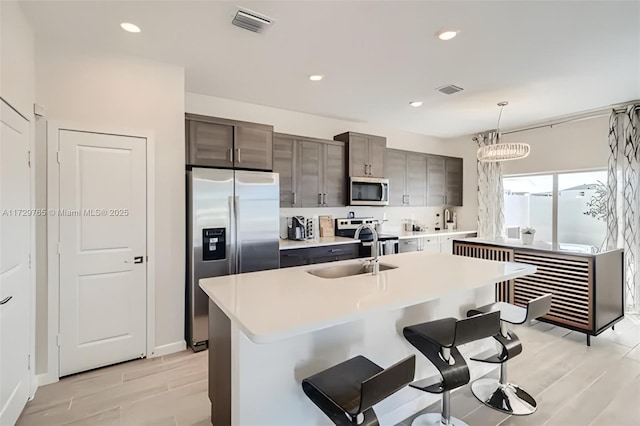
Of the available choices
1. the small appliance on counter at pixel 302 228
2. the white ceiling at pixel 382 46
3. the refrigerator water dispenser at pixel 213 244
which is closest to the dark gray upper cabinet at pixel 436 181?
the white ceiling at pixel 382 46

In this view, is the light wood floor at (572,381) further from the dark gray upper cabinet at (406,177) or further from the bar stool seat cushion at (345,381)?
the dark gray upper cabinet at (406,177)

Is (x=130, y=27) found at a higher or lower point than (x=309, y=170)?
higher

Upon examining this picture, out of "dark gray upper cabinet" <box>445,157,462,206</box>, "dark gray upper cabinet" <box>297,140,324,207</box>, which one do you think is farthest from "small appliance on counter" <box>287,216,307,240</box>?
"dark gray upper cabinet" <box>445,157,462,206</box>

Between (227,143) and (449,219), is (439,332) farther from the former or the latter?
(449,219)

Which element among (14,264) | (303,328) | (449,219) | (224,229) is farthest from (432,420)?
(449,219)

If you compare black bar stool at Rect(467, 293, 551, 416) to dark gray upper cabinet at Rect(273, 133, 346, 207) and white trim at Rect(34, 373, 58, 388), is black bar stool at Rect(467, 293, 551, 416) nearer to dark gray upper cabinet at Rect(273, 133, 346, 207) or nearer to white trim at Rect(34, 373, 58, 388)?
dark gray upper cabinet at Rect(273, 133, 346, 207)

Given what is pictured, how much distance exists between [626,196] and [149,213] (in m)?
5.79

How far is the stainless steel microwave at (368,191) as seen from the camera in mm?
4754

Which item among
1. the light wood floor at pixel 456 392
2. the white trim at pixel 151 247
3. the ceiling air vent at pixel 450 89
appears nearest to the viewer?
the light wood floor at pixel 456 392

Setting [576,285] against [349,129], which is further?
[349,129]

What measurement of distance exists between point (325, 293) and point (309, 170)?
2893 mm

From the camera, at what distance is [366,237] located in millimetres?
4539

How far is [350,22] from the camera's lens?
2273 millimetres

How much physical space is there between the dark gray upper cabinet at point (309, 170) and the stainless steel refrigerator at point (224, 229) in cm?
70
